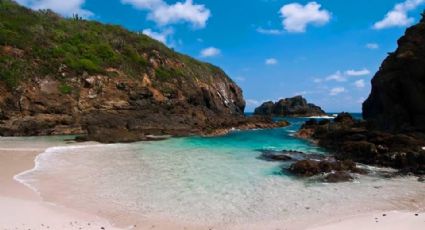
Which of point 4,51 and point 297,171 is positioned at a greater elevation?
point 4,51

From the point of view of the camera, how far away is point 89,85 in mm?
48719

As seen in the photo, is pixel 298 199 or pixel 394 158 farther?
pixel 394 158

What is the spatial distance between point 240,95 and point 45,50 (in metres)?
51.5

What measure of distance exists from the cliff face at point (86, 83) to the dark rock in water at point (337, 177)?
2122 centimetres

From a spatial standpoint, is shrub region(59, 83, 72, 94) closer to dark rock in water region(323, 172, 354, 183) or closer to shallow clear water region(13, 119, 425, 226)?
shallow clear water region(13, 119, 425, 226)

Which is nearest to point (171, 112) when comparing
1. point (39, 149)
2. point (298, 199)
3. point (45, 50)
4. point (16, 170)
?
point (45, 50)

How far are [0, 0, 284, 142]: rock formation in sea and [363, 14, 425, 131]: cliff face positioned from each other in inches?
768

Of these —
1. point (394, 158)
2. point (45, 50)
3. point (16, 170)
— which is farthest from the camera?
point (45, 50)

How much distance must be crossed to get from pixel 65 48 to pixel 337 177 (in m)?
46.4

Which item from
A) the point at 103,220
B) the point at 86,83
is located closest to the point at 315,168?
the point at 103,220

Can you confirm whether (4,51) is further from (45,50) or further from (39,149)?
(39,149)

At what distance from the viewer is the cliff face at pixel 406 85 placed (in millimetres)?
29281

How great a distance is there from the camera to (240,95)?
92.6 m

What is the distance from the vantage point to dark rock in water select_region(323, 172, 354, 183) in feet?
53.6
